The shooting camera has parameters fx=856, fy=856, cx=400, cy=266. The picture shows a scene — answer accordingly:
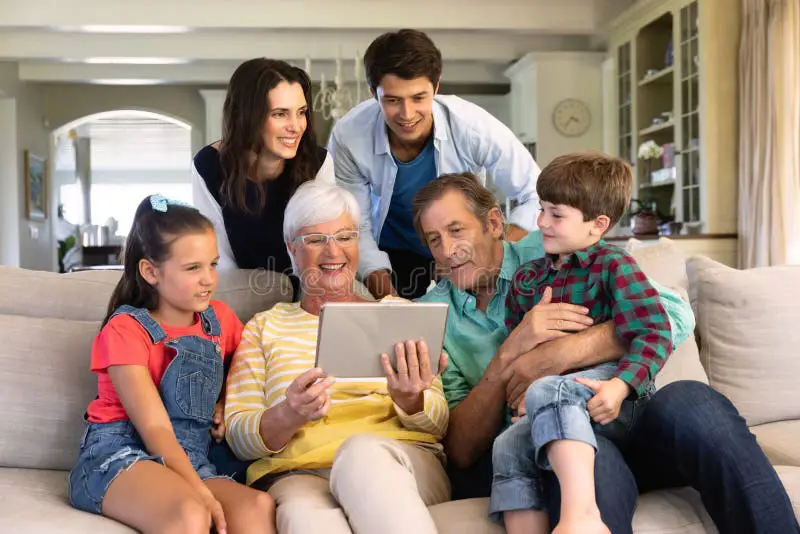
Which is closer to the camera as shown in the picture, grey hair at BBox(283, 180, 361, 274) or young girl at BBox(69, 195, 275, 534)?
young girl at BBox(69, 195, 275, 534)

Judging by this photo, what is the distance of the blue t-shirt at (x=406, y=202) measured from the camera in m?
2.60

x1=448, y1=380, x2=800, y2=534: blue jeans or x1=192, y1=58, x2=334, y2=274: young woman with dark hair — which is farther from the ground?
x1=192, y1=58, x2=334, y2=274: young woman with dark hair

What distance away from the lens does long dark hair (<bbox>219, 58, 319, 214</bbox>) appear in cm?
228

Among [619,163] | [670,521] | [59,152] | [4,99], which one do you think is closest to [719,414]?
[670,521]

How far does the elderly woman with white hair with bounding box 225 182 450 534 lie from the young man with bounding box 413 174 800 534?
0.31ft

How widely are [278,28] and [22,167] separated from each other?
383cm

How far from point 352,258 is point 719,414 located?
33.7 inches

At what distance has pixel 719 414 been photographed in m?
1.55

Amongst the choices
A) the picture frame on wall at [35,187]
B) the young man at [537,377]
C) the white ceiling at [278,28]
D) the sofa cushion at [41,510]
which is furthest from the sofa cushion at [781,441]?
the picture frame on wall at [35,187]

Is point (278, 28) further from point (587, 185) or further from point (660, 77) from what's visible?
point (587, 185)

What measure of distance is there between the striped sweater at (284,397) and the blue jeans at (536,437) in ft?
0.81

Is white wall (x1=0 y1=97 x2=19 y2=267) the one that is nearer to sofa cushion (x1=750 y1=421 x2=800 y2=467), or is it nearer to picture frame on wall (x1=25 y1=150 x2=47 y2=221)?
picture frame on wall (x1=25 y1=150 x2=47 y2=221)

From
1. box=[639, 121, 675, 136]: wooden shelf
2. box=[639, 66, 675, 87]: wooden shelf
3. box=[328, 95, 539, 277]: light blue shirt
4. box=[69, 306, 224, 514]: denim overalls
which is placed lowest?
box=[69, 306, 224, 514]: denim overalls

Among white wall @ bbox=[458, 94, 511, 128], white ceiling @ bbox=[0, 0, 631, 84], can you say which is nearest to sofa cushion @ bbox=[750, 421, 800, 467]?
white ceiling @ bbox=[0, 0, 631, 84]
